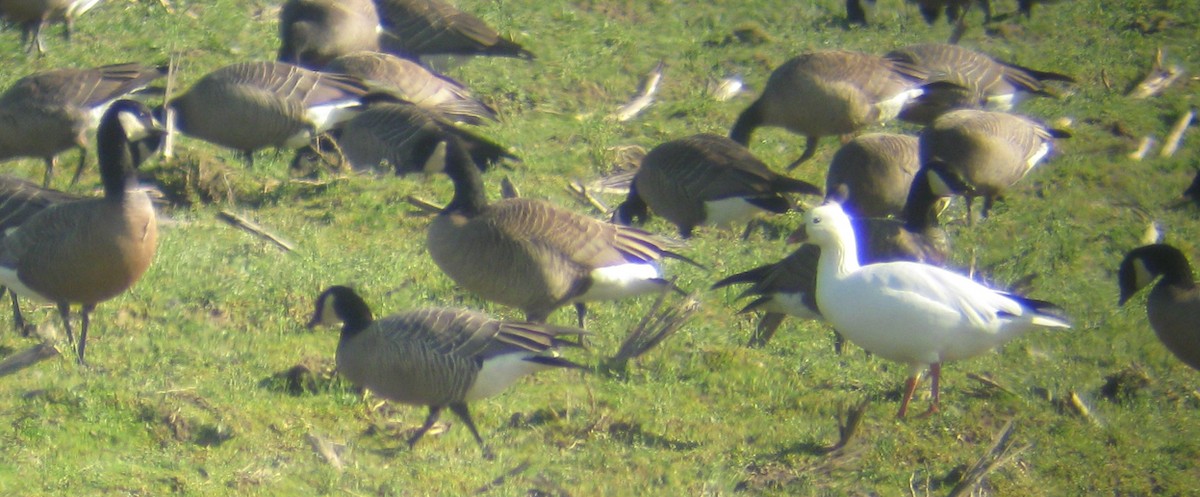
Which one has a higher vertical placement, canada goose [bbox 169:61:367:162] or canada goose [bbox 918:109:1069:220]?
canada goose [bbox 169:61:367:162]

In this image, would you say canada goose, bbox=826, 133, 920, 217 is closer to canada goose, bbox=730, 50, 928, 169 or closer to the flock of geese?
the flock of geese

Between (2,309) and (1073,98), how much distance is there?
10.9 metres

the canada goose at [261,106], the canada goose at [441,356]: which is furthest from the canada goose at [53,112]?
→ the canada goose at [441,356]

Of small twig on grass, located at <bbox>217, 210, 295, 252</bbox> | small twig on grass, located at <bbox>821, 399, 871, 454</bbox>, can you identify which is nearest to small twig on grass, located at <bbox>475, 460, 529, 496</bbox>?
small twig on grass, located at <bbox>821, 399, 871, 454</bbox>

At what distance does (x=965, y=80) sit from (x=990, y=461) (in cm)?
626

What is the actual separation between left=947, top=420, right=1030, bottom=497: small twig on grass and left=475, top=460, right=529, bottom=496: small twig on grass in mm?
2234

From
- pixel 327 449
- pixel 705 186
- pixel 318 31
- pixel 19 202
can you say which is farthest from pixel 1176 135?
pixel 19 202

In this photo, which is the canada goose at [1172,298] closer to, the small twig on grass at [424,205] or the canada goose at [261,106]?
the small twig on grass at [424,205]

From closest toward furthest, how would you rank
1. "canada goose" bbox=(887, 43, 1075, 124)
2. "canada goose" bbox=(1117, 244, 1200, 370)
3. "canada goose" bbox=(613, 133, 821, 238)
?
"canada goose" bbox=(1117, 244, 1200, 370) → "canada goose" bbox=(613, 133, 821, 238) → "canada goose" bbox=(887, 43, 1075, 124)

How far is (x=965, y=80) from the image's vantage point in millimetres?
12602

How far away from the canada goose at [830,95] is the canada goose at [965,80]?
0.22 m

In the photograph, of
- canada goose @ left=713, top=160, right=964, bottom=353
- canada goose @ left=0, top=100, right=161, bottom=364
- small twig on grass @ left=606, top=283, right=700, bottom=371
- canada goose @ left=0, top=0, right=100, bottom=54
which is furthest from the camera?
canada goose @ left=0, top=0, right=100, bottom=54

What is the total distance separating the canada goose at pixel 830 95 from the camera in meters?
11.9

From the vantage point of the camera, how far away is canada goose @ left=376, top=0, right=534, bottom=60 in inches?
521
